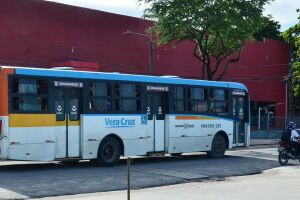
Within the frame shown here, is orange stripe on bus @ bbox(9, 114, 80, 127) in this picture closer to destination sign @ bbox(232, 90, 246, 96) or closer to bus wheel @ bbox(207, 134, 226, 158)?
bus wheel @ bbox(207, 134, 226, 158)

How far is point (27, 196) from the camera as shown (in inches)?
460

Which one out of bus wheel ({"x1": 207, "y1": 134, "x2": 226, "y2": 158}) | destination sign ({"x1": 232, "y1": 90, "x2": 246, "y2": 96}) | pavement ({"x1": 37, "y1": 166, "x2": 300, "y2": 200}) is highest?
destination sign ({"x1": 232, "y1": 90, "x2": 246, "y2": 96})

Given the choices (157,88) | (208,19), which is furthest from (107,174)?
(208,19)

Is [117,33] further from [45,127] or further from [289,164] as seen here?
[45,127]

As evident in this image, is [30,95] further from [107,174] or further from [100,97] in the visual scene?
[107,174]

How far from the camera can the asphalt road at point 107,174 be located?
41.9 feet

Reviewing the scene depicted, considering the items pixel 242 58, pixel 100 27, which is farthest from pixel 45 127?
pixel 242 58

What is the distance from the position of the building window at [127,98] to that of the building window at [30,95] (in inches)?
110

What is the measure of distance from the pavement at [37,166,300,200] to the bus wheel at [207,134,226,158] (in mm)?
5748

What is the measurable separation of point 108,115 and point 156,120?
2369 mm

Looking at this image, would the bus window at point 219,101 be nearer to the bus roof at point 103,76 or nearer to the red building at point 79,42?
the bus roof at point 103,76

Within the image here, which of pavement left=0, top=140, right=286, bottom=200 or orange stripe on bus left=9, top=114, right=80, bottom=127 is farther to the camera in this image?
orange stripe on bus left=9, top=114, right=80, bottom=127

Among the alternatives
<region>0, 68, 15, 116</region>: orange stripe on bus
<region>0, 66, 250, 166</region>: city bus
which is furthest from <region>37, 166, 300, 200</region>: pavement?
<region>0, 68, 15, 116</region>: orange stripe on bus

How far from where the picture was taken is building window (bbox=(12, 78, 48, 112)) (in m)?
15.2
